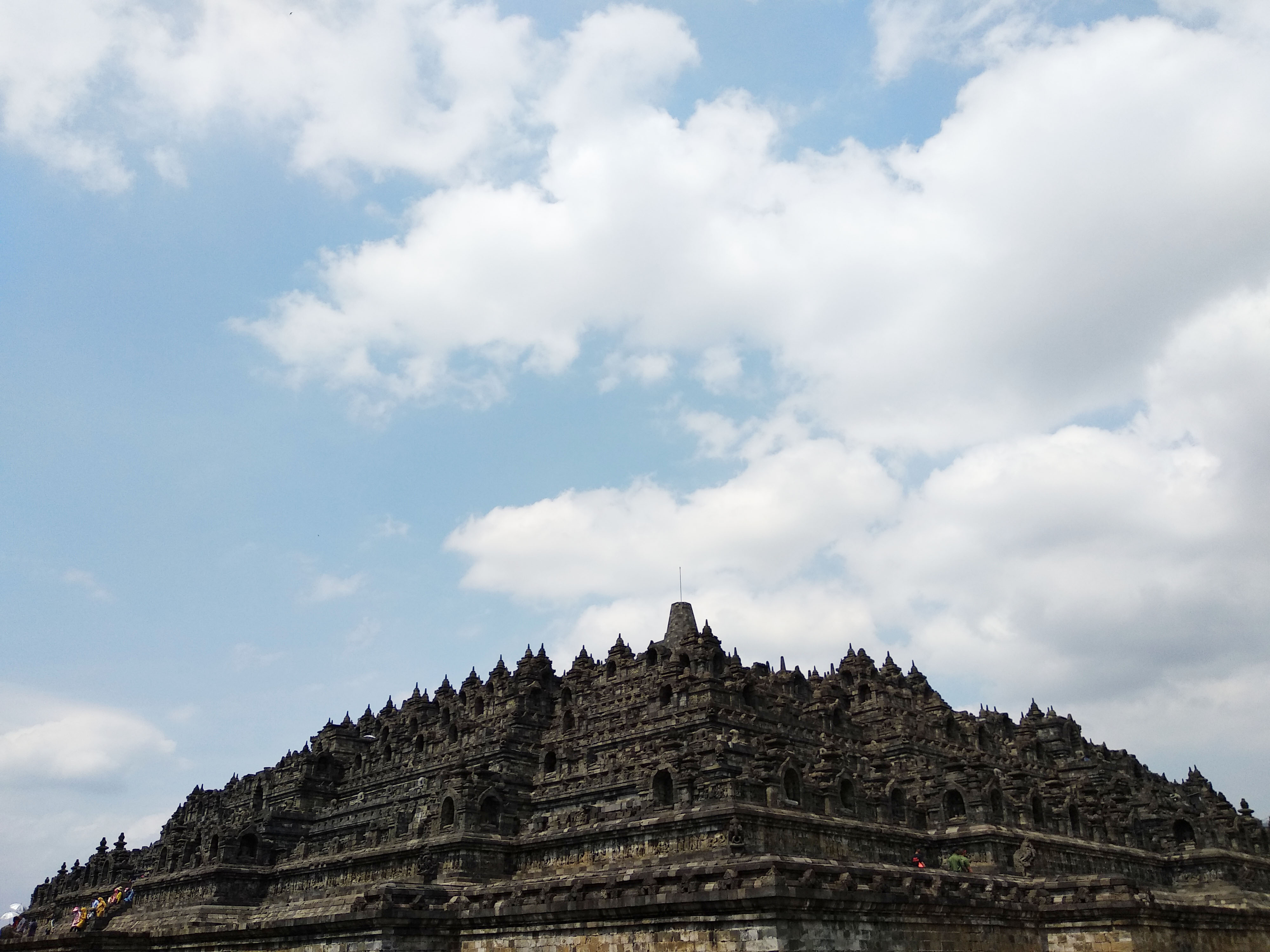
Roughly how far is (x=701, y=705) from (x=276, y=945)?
23295mm

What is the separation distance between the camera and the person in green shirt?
1908 inches

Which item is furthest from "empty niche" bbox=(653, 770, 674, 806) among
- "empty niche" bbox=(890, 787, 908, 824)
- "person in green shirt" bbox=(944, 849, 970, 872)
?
"person in green shirt" bbox=(944, 849, 970, 872)

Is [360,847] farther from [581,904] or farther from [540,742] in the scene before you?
[581,904]

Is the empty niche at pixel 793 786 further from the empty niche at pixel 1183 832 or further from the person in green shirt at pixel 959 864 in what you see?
the empty niche at pixel 1183 832

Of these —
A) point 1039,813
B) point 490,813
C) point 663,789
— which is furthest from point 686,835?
point 1039,813

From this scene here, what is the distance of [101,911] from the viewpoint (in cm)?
6719

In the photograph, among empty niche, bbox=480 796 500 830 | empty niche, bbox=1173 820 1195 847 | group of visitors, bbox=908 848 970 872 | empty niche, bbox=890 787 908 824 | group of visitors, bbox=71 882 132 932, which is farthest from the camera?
empty niche, bbox=1173 820 1195 847

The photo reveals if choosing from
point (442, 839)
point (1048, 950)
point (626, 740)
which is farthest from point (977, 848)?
point (442, 839)

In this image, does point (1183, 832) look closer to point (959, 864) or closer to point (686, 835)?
point (959, 864)

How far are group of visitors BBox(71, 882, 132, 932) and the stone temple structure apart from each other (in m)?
0.57

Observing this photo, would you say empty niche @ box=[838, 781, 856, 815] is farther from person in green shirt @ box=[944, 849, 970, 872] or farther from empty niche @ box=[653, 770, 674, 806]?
empty niche @ box=[653, 770, 674, 806]

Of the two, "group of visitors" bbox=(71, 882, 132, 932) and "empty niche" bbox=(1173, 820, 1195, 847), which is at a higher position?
"empty niche" bbox=(1173, 820, 1195, 847)

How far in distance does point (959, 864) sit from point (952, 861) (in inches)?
12.0

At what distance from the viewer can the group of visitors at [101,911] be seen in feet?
208
